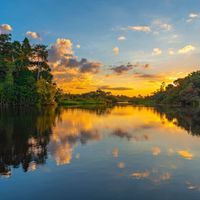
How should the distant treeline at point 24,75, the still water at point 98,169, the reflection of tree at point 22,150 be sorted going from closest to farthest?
the still water at point 98,169
the reflection of tree at point 22,150
the distant treeline at point 24,75

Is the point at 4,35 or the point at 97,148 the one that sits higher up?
the point at 4,35

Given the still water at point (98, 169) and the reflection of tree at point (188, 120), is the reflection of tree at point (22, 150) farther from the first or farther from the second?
the reflection of tree at point (188, 120)

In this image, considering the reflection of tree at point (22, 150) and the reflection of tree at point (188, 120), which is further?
the reflection of tree at point (188, 120)

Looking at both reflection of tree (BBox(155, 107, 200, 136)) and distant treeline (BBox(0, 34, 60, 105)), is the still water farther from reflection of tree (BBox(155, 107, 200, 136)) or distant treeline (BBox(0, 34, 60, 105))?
distant treeline (BBox(0, 34, 60, 105))

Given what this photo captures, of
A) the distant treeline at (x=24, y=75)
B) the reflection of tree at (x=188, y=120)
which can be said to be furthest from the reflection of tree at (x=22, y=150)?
the distant treeline at (x=24, y=75)

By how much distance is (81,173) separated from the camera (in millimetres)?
11781

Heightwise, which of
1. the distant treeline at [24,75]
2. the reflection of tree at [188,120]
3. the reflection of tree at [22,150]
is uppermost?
the distant treeline at [24,75]

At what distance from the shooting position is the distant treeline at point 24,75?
72.6 m

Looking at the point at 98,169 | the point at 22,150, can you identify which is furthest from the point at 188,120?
the point at 98,169

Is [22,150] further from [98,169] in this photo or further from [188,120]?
[188,120]

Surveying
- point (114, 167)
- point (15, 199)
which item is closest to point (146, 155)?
point (114, 167)

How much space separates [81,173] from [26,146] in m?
6.78

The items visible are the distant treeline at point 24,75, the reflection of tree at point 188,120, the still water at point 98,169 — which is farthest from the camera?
the distant treeline at point 24,75

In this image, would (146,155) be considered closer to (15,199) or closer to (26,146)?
(26,146)
